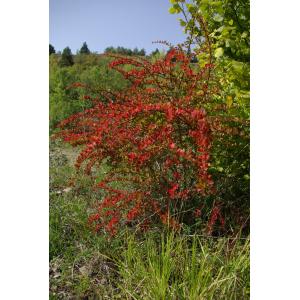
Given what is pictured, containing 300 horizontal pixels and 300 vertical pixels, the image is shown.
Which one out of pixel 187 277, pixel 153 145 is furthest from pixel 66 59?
pixel 187 277

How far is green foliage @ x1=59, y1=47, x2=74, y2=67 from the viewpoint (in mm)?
12441

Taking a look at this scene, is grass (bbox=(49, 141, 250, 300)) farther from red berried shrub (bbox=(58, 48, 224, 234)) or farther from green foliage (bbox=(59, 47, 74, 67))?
green foliage (bbox=(59, 47, 74, 67))

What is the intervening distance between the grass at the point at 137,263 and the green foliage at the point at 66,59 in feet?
30.8

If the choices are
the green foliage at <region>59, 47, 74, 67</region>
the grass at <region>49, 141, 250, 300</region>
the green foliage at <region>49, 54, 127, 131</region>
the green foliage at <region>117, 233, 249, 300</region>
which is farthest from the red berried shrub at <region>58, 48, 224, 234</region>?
the green foliage at <region>59, 47, 74, 67</region>

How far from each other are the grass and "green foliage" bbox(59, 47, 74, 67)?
9376mm

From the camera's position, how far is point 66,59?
12.7 m

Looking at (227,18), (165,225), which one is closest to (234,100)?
(227,18)

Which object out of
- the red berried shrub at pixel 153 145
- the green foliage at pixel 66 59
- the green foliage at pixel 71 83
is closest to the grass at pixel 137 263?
the red berried shrub at pixel 153 145

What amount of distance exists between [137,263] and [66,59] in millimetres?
11158

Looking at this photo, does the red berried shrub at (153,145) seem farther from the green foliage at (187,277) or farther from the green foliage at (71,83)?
the green foliage at (71,83)

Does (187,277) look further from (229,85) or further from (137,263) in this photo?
(229,85)

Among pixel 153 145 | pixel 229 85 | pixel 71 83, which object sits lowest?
pixel 153 145

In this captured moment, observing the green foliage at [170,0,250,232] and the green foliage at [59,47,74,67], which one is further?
the green foliage at [59,47,74,67]
